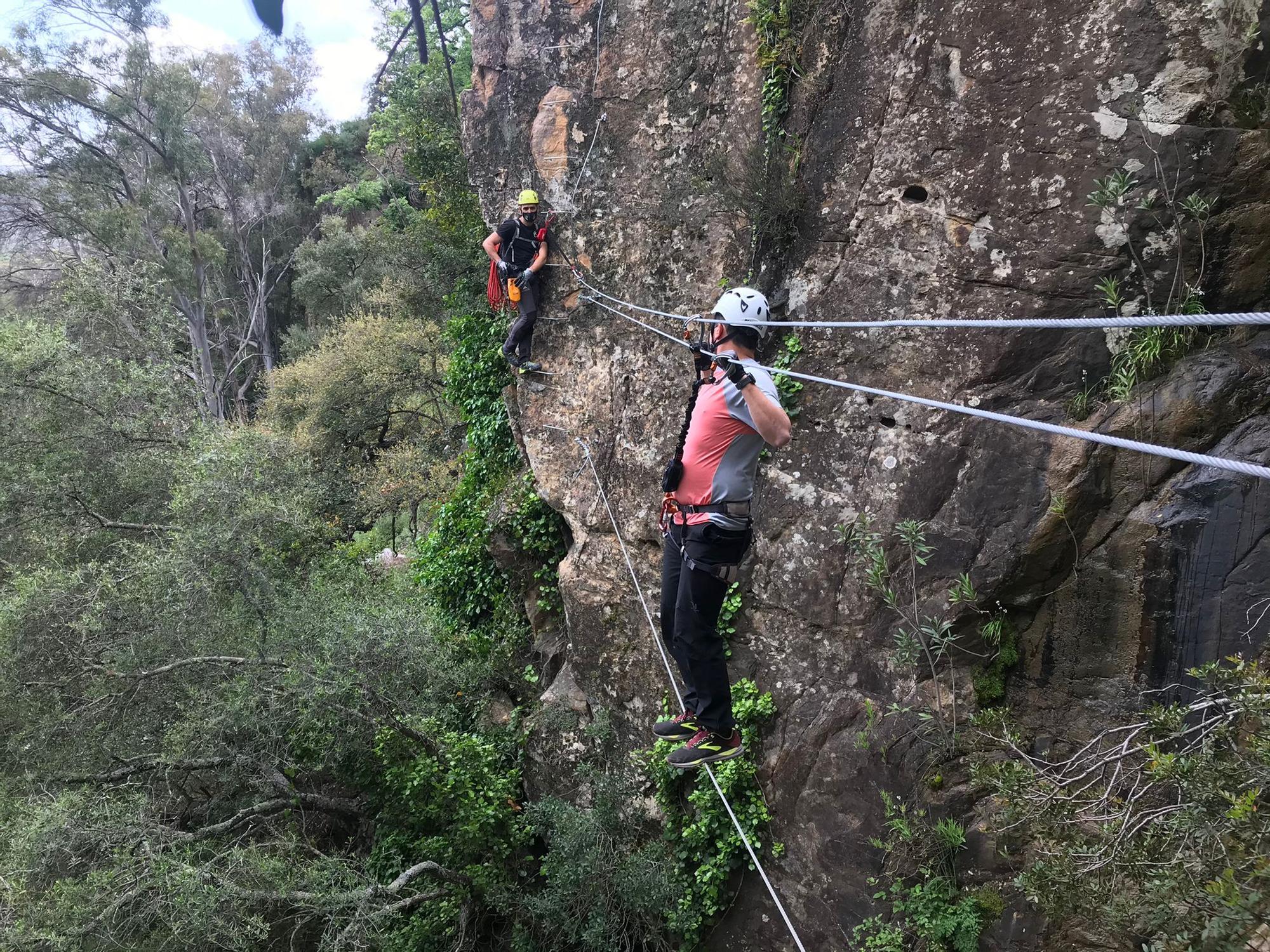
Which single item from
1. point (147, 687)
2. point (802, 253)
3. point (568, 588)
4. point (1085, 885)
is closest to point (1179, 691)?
point (1085, 885)

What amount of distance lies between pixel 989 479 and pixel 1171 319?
111 inches

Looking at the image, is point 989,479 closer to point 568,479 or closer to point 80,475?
point 568,479

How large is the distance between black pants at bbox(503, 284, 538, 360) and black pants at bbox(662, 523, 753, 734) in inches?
164

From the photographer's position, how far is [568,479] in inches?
310

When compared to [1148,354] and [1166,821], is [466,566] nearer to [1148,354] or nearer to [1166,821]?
[1148,354]

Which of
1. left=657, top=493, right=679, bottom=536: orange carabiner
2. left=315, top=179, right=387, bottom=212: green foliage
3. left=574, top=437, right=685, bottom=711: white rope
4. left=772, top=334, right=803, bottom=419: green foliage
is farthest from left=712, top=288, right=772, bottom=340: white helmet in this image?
left=315, top=179, right=387, bottom=212: green foliage

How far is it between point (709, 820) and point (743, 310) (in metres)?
3.93

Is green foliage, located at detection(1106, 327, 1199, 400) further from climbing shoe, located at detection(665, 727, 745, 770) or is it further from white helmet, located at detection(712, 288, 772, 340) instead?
climbing shoe, located at detection(665, 727, 745, 770)

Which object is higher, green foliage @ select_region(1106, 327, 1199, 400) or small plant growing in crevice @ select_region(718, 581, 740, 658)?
green foliage @ select_region(1106, 327, 1199, 400)

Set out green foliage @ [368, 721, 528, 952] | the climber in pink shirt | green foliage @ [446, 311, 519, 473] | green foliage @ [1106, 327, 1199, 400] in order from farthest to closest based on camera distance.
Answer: green foliage @ [446, 311, 519, 473], green foliage @ [368, 721, 528, 952], green foliage @ [1106, 327, 1199, 400], the climber in pink shirt

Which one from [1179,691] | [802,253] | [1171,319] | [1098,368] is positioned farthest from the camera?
[802,253]

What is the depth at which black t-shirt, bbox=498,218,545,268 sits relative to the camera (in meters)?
7.79

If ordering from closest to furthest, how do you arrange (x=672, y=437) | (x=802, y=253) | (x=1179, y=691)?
1. (x=1179, y=691)
2. (x=802, y=253)
3. (x=672, y=437)

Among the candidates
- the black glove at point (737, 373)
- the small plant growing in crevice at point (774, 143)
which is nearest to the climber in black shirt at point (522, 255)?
the small plant growing in crevice at point (774, 143)
